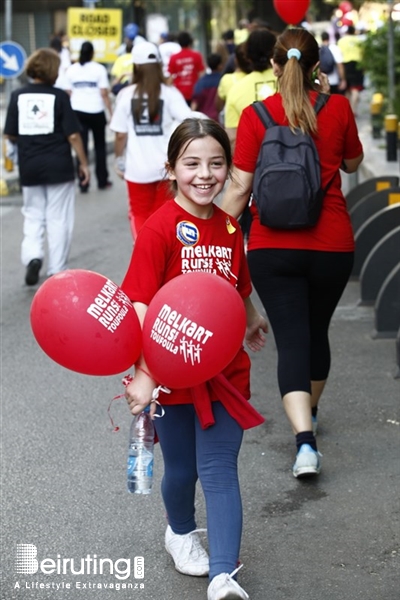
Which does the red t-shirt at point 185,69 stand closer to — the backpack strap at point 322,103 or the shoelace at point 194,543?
the backpack strap at point 322,103

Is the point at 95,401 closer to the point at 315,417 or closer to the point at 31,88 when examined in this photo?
the point at 315,417

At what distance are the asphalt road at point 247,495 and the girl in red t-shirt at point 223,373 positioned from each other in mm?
437

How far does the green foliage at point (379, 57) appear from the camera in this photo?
19906mm

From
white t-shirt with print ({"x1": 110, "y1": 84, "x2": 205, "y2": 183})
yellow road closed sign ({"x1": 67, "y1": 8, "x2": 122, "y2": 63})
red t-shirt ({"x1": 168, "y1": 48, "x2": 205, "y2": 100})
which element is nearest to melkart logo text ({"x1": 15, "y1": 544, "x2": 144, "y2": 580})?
white t-shirt with print ({"x1": 110, "y1": 84, "x2": 205, "y2": 183})

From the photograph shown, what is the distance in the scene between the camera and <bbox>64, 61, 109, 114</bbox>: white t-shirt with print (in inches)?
627

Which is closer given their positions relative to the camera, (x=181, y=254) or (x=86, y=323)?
(x=86, y=323)

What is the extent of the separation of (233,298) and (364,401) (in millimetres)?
3110

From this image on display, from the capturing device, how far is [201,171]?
409 centimetres

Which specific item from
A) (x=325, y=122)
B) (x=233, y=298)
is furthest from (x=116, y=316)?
(x=325, y=122)

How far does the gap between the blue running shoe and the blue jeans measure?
3.70 ft

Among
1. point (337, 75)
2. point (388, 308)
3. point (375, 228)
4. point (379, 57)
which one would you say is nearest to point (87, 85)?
point (337, 75)

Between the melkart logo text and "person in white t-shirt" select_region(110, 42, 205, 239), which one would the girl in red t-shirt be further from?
"person in white t-shirt" select_region(110, 42, 205, 239)

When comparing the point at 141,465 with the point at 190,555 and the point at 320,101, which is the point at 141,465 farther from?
the point at 320,101

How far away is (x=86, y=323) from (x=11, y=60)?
14062 mm
